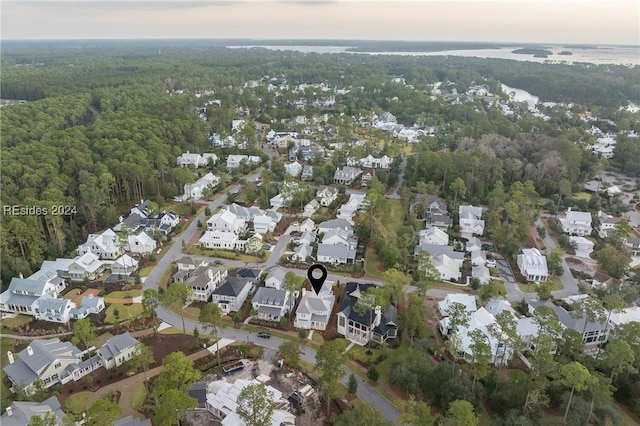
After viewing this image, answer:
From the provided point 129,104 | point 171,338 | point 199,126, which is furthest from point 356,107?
point 171,338

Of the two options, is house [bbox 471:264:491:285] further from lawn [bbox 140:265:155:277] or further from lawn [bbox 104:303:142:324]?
lawn [bbox 140:265:155:277]

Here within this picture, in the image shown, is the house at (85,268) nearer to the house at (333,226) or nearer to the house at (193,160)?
the house at (333,226)

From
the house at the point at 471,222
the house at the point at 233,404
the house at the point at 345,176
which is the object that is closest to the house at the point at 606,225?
the house at the point at 471,222

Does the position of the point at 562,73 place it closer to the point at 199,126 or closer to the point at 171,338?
the point at 199,126

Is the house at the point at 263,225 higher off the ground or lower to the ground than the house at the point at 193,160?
lower

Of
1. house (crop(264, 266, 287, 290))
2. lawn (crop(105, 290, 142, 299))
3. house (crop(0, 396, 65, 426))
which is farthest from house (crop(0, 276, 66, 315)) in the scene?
house (crop(264, 266, 287, 290))
